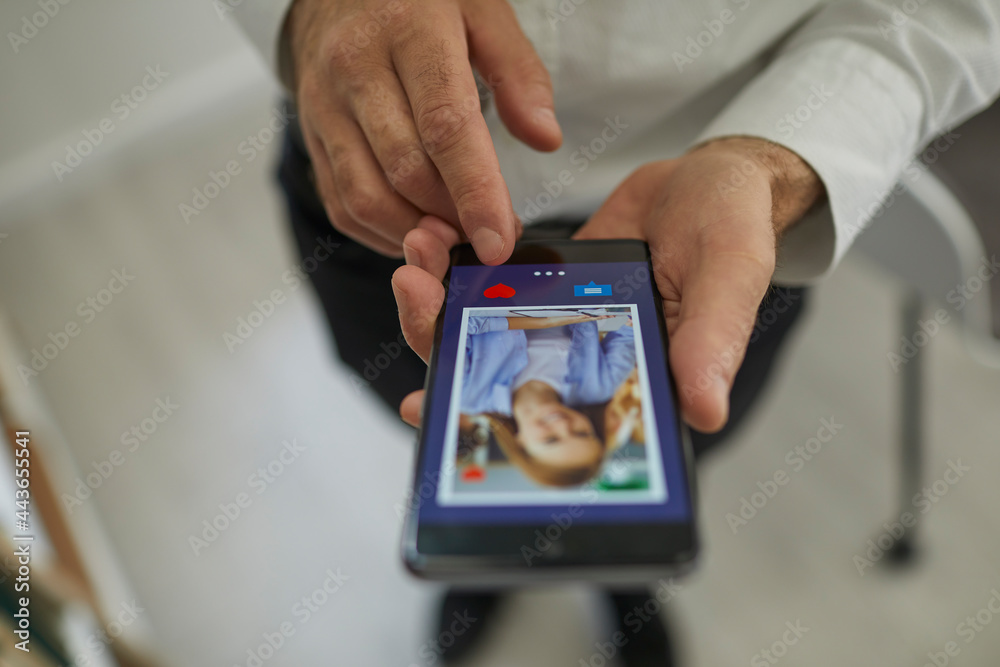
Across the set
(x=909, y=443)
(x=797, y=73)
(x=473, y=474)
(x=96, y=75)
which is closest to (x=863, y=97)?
(x=797, y=73)

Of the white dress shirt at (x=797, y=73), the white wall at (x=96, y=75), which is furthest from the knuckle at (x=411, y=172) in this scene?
the white wall at (x=96, y=75)

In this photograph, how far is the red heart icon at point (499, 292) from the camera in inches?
21.3

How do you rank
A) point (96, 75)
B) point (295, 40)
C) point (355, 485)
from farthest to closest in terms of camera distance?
point (96, 75)
point (355, 485)
point (295, 40)

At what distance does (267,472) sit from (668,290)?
0.89 metres

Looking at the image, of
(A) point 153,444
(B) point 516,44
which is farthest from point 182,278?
(B) point 516,44

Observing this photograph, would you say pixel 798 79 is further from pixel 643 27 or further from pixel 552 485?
pixel 552 485

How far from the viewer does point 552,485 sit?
0.41 m

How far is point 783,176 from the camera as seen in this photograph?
0.59 meters

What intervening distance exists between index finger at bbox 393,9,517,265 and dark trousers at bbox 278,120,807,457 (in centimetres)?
18

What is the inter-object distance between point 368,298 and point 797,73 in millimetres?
467

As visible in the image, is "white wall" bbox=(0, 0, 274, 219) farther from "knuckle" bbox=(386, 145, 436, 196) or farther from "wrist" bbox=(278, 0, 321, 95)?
"knuckle" bbox=(386, 145, 436, 196)

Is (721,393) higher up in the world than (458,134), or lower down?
lower down

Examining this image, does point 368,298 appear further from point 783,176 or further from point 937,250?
point 937,250

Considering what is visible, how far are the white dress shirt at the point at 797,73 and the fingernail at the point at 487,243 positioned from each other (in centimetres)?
18
